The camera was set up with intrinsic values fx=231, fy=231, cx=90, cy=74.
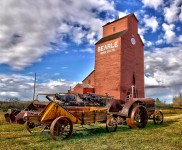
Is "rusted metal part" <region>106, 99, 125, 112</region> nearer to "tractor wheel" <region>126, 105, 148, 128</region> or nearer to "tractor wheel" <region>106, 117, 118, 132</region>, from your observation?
"tractor wheel" <region>126, 105, 148, 128</region>

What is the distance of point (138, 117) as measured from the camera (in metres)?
11.9

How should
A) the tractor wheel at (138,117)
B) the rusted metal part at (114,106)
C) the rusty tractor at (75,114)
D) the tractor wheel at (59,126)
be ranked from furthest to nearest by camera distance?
the rusted metal part at (114,106), the tractor wheel at (138,117), the rusty tractor at (75,114), the tractor wheel at (59,126)

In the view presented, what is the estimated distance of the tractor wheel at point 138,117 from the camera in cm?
1151

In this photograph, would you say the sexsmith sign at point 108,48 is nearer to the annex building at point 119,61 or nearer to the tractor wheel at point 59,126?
the annex building at point 119,61

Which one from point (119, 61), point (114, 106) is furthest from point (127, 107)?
point (119, 61)

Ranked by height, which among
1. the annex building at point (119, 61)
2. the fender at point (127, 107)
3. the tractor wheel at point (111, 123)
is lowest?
the tractor wheel at point (111, 123)

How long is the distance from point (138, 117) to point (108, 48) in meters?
27.9

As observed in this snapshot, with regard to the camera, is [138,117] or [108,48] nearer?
[138,117]

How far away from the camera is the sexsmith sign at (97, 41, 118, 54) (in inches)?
1494

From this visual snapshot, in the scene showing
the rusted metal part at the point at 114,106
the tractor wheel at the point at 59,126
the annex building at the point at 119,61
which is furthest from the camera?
the annex building at the point at 119,61

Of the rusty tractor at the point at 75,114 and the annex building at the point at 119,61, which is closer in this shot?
the rusty tractor at the point at 75,114

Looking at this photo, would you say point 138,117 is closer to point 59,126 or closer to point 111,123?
point 111,123

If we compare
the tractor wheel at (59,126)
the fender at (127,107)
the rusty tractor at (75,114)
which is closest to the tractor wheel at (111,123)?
the rusty tractor at (75,114)

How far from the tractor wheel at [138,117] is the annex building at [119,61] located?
23346 millimetres
